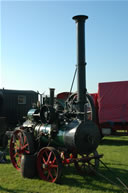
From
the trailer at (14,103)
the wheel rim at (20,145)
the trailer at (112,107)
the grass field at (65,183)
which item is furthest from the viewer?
the trailer at (14,103)

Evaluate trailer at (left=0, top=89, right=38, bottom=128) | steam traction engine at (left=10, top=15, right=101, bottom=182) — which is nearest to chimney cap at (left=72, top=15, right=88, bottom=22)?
steam traction engine at (left=10, top=15, right=101, bottom=182)

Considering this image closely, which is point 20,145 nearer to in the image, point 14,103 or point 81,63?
point 81,63

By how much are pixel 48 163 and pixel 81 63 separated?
2201mm

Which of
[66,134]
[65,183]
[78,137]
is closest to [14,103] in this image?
[66,134]

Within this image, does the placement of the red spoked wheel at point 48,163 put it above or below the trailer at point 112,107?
below

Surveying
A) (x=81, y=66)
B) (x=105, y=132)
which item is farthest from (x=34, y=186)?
(x=105, y=132)

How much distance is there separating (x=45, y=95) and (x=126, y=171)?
2.75 meters

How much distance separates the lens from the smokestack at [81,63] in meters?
4.95

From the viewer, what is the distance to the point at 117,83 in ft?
33.8

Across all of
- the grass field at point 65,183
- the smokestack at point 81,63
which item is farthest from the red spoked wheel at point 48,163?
the smokestack at point 81,63

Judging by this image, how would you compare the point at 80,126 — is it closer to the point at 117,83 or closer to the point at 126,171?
the point at 126,171

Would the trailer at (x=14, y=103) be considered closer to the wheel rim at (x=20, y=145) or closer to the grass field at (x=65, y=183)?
the wheel rim at (x=20, y=145)

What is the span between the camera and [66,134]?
4.85 meters

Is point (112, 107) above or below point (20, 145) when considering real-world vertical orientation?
above
